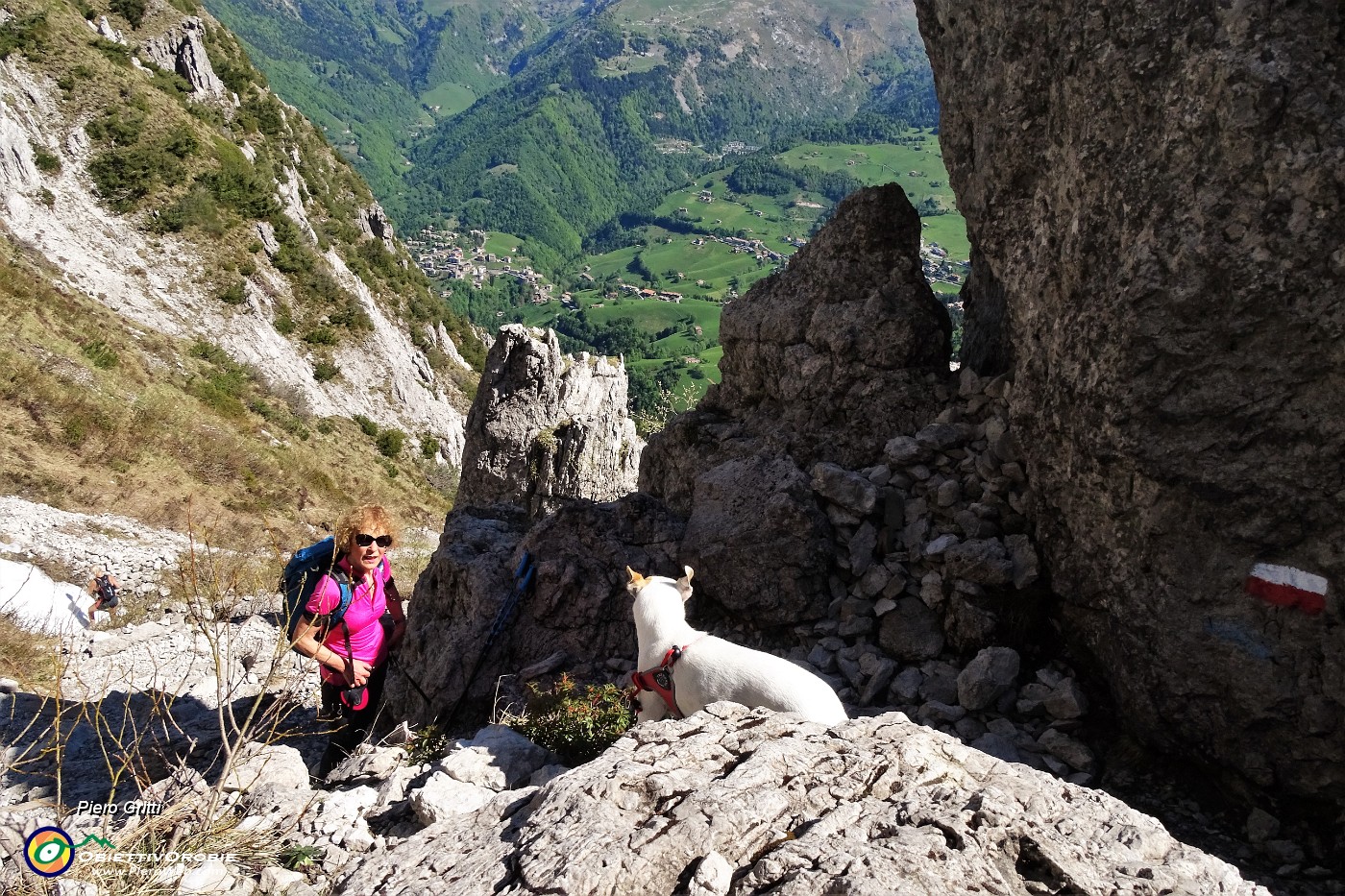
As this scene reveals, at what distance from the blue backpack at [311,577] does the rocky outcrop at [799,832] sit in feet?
6.99

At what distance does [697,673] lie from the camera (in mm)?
5637

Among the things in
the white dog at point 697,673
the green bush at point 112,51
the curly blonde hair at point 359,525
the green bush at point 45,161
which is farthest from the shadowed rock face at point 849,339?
the green bush at point 112,51

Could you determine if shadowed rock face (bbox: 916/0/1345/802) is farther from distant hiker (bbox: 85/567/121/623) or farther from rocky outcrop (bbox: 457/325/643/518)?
distant hiker (bbox: 85/567/121/623)

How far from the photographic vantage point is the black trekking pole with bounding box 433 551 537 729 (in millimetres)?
7945

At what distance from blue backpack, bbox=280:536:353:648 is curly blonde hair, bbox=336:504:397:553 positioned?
100mm

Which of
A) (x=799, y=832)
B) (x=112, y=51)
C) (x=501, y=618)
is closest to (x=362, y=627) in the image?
(x=501, y=618)

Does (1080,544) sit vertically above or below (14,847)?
above

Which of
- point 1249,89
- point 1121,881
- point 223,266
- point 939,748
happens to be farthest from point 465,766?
point 223,266

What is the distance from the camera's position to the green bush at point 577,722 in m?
6.11

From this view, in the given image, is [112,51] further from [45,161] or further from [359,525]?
[359,525]

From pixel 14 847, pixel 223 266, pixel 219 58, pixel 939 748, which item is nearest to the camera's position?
pixel 14 847

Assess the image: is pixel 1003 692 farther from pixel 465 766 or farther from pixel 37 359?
pixel 37 359

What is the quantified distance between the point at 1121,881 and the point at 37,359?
2933 cm

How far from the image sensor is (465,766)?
18.7 feet
